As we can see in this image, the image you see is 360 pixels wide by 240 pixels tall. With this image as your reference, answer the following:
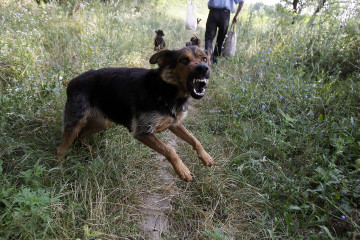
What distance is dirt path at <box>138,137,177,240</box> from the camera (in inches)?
89.8

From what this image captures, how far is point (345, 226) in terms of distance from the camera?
2270 mm

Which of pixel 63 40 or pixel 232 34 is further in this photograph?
pixel 232 34

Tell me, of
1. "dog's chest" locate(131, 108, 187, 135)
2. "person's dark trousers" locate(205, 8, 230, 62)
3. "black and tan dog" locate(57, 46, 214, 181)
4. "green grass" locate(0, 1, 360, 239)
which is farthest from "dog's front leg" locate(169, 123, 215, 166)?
"person's dark trousers" locate(205, 8, 230, 62)

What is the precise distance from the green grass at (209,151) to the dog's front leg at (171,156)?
1.03 ft

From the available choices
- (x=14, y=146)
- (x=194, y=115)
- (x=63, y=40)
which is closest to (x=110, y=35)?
(x=63, y=40)

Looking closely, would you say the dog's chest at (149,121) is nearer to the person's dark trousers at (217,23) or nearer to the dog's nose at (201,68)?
the dog's nose at (201,68)

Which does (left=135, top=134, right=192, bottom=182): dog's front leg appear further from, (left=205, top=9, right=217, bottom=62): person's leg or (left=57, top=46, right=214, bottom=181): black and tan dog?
(left=205, top=9, right=217, bottom=62): person's leg

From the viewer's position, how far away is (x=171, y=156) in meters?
2.58

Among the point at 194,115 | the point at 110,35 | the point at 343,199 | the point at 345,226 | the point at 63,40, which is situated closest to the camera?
the point at 345,226

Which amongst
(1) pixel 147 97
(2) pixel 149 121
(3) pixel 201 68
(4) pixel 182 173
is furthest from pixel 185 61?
(4) pixel 182 173

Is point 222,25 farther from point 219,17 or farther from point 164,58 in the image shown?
point 164,58

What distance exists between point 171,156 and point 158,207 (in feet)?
1.97

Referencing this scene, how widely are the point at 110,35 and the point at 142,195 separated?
15.6 feet

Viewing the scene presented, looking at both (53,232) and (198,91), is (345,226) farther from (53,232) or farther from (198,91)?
(53,232)
